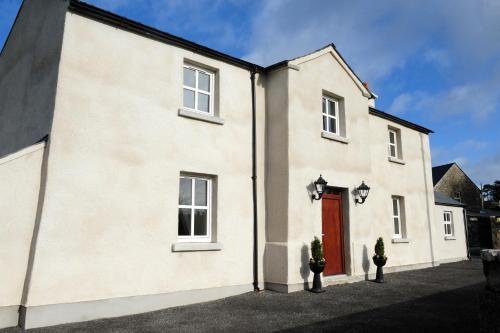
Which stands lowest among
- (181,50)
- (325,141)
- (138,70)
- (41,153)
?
(41,153)

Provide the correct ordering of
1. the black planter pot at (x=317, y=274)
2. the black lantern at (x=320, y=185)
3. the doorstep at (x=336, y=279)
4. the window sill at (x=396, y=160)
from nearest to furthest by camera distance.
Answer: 1. the black planter pot at (x=317, y=274)
2. the black lantern at (x=320, y=185)
3. the doorstep at (x=336, y=279)
4. the window sill at (x=396, y=160)

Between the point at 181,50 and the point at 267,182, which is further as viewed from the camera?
the point at 267,182

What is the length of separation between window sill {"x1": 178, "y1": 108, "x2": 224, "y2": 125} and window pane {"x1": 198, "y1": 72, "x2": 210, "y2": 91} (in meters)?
0.80

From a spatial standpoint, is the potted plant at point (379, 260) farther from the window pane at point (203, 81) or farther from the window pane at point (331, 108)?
the window pane at point (203, 81)

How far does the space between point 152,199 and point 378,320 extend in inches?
203

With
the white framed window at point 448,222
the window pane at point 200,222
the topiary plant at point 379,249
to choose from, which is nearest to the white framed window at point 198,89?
the window pane at point 200,222

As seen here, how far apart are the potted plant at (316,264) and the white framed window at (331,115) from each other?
153 inches

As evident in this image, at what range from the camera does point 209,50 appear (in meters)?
10.0

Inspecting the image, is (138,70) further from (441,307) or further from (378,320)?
(441,307)

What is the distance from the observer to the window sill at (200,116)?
924cm

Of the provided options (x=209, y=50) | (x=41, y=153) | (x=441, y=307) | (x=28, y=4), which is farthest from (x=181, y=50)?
(x=441, y=307)

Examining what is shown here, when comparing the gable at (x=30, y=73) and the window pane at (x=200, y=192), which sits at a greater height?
the gable at (x=30, y=73)

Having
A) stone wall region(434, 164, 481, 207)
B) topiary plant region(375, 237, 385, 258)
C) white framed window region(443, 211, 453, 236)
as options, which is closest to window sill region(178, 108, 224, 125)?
topiary plant region(375, 237, 385, 258)

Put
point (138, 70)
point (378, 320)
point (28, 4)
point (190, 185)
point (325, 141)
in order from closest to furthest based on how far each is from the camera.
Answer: point (378, 320) → point (138, 70) → point (190, 185) → point (28, 4) → point (325, 141)
